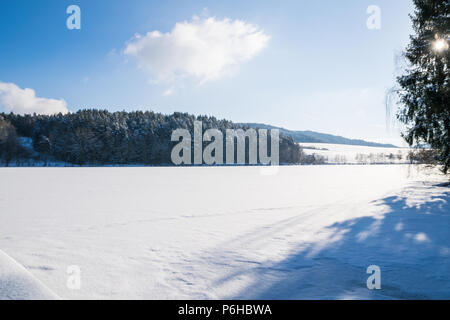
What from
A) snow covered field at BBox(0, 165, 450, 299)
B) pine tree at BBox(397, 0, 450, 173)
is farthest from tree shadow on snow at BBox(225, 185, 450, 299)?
pine tree at BBox(397, 0, 450, 173)

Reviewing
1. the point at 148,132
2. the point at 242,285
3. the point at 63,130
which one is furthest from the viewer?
the point at 148,132

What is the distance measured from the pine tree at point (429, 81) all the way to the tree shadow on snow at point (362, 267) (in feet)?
15.8

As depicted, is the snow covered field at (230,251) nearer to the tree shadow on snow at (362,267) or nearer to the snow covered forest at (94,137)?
the tree shadow on snow at (362,267)

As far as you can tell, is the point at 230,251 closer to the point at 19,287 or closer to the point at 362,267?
the point at 362,267

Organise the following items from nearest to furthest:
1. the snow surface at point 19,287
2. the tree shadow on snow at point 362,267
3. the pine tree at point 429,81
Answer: the snow surface at point 19,287 → the tree shadow on snow at point 362,267 → the pine tree at point 429,81

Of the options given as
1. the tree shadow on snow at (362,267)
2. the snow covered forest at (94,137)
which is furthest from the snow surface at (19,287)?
the snow covered forest at (94,137)

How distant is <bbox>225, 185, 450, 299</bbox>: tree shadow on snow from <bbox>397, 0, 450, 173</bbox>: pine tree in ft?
15.8

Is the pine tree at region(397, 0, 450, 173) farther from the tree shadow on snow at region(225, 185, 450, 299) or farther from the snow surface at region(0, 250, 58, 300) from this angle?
the snow surface at region(0, 250, 58, 300)

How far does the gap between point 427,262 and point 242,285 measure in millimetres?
3036

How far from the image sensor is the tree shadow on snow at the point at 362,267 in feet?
10.00

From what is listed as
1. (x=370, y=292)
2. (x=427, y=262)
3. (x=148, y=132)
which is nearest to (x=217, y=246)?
(x=370, y=292)

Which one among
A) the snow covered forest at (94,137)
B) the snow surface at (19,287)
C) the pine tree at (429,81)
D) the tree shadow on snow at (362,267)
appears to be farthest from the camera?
the snow covered forest at (94,137)

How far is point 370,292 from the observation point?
3047mm
